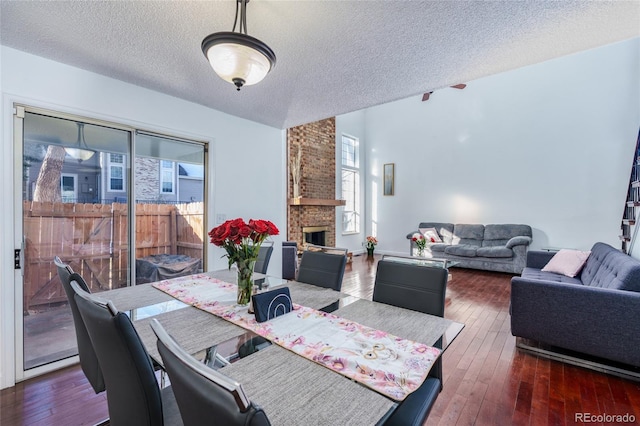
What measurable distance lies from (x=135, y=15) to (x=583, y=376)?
3861mm

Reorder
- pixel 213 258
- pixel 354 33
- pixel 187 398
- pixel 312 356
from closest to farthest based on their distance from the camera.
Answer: pixel 187 398
pixel 312 356
pixel 354 33
pixel 213 258

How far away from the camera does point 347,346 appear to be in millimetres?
1106

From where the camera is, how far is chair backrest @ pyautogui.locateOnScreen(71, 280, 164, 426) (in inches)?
33.5

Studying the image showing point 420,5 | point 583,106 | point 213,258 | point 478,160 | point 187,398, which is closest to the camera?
point 187,398

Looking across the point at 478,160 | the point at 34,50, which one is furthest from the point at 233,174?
the point at 478,160

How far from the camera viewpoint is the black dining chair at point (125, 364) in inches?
33.6

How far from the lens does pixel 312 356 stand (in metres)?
1.03

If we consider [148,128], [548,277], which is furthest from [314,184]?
[548,277]

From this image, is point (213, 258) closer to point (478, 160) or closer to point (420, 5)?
point (420, 5)

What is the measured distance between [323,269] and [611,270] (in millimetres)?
2620

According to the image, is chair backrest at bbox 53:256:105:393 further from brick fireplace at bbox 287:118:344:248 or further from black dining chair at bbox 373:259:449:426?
brick fireplace at bbox 287:118:344:248

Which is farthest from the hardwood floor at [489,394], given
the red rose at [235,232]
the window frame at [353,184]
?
the window frame at [353,184]

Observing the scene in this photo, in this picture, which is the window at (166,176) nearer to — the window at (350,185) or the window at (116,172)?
the window at (116,172)

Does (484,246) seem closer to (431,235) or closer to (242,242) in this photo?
(431,235)
